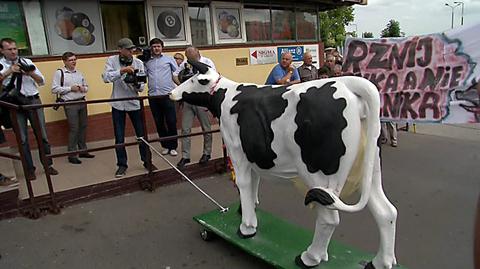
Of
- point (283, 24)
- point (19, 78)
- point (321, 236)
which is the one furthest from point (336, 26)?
point (321, 236)

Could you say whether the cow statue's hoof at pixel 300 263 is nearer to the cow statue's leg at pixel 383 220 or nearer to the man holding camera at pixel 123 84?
the cow statue's leg at pixel 383 220

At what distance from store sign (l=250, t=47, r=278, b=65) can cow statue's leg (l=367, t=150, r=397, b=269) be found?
6.30 metres

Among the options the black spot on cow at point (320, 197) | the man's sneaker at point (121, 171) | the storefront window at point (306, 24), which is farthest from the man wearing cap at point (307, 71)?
the black spot on cow at point (320, 197)

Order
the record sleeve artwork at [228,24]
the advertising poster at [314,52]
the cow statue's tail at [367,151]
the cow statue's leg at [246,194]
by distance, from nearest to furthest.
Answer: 1. the cow statue's tail at [367,151]
2. the cow statue's leg at [246,194]
3. the record sleeve artwork at [228,24]
4. the advertising poster at [314,52]

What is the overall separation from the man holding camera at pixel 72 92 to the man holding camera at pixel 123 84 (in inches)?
38.7

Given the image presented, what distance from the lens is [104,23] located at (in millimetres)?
6598

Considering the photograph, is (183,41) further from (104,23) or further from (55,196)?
(55,196)

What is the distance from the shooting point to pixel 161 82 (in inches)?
213

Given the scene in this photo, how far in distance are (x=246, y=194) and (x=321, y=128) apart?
3.32 ft

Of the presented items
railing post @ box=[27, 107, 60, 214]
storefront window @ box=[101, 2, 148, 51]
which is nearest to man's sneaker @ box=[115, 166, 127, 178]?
railing post @ box=[27, 107, 60, 214]

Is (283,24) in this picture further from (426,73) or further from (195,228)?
(195,228)

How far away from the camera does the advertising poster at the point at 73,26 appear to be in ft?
19.9

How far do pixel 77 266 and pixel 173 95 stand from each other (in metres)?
1.70

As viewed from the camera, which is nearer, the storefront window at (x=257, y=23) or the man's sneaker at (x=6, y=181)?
the man's sneaker at (x=6, y=181)
